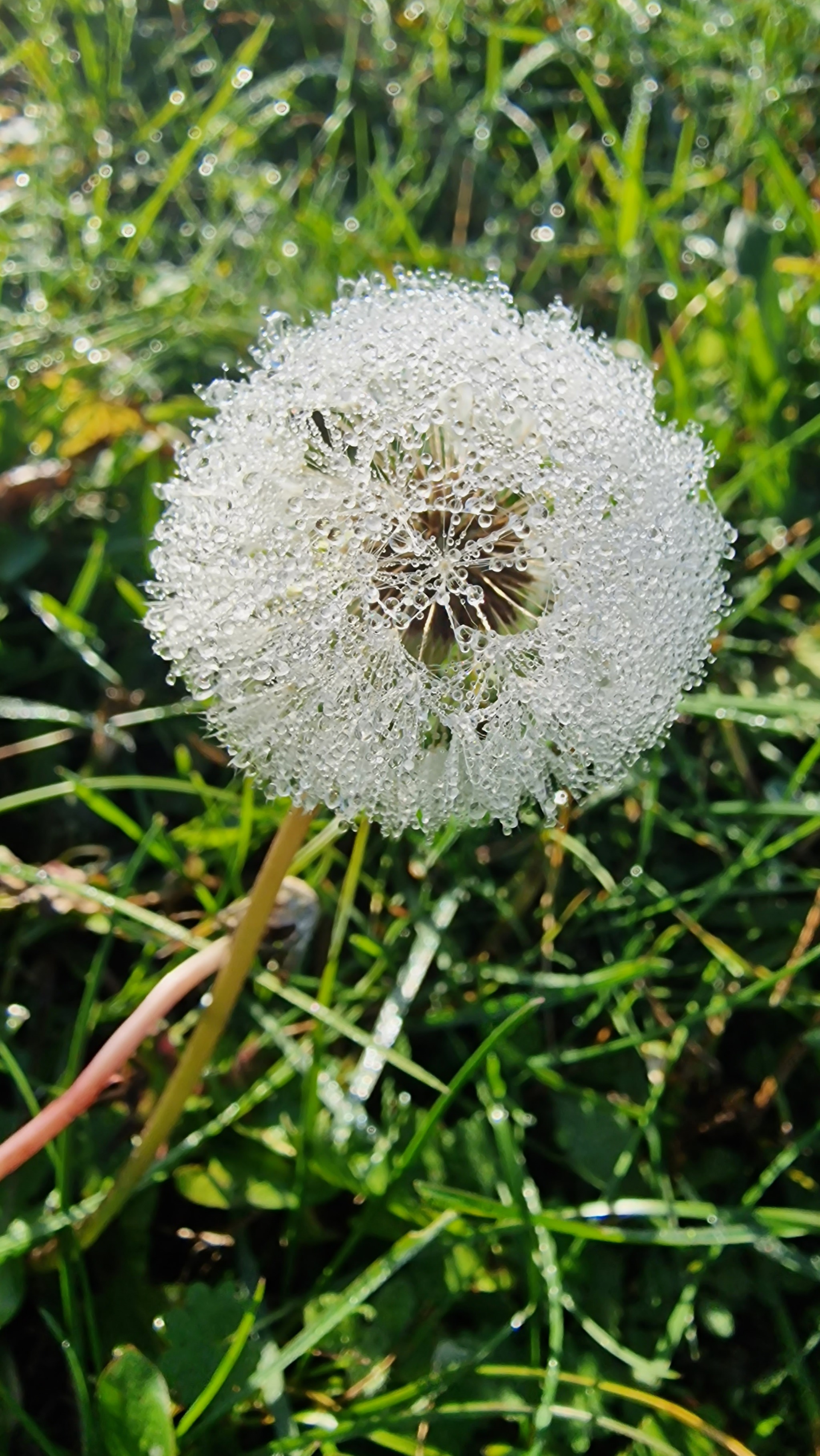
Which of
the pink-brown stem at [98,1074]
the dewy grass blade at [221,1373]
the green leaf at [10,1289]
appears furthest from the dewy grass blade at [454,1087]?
the green leaf at [10,1289]

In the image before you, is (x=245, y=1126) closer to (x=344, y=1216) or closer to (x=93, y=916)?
(x=344, y=1216)

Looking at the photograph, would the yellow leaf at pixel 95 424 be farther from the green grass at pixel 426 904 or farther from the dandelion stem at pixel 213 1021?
the dandelion stem at pixel 213 1021

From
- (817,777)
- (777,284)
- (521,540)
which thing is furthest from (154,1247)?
(777,284)

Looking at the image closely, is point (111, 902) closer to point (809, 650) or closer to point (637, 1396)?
point (637, 1396)

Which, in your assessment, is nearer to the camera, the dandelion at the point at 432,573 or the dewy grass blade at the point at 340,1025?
Answer: the dandelion at the point at 432,573

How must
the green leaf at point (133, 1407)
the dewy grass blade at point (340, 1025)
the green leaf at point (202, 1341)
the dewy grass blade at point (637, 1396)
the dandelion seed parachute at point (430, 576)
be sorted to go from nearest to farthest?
the dandelion seed parachute at point (430, 576), the green leaf at point (133, 1407), the green leaf at point (202, 1341), the dewy grass blade at point (637, 1396), the dewy grass blade at point (340, 1025)

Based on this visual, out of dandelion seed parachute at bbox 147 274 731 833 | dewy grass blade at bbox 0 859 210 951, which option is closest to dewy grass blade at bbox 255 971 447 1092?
dewy grass blade at bbox 0 859 210 951
